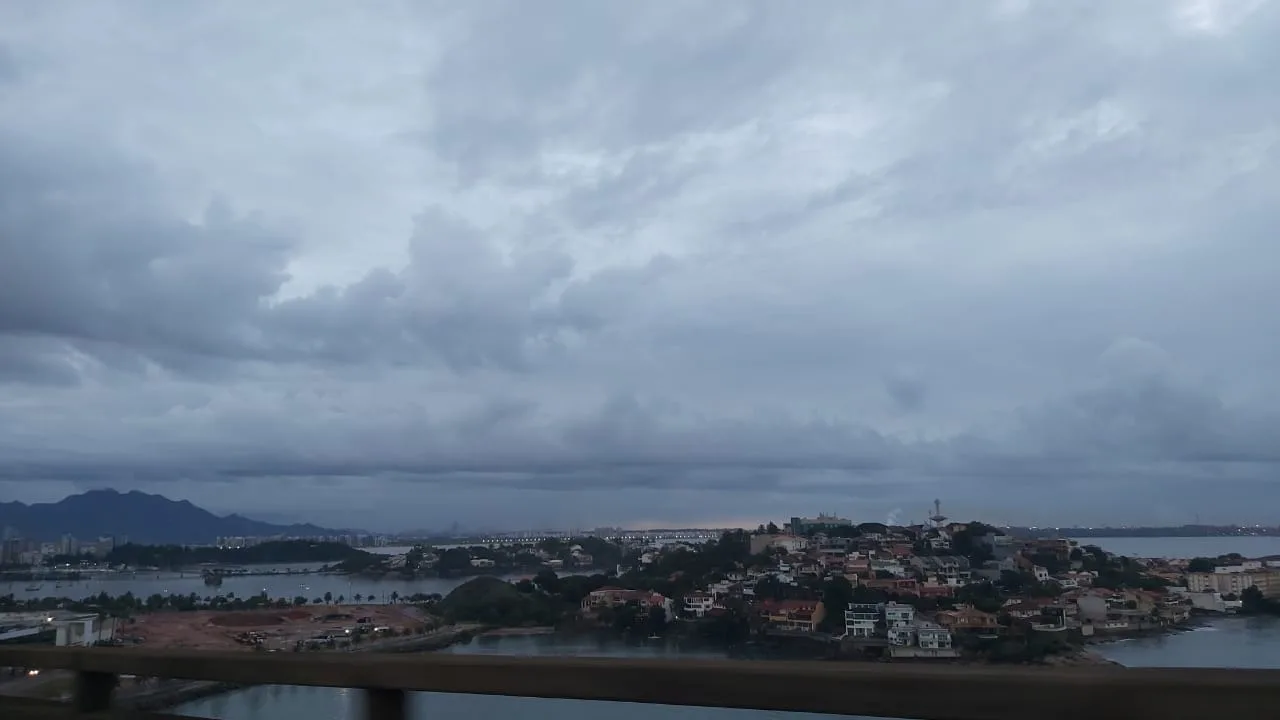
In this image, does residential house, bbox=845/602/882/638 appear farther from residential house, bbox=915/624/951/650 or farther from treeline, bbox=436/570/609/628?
treeline, bbox=436/570/609/628

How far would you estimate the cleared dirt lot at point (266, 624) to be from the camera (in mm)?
6777

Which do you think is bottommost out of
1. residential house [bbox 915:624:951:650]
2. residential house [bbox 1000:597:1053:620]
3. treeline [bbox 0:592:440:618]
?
treeline [bbox 0:592:440:618]

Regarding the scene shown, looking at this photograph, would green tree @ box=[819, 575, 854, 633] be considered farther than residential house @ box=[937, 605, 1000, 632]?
Yes

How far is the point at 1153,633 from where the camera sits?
6438 mm

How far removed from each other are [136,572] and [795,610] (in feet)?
31.7

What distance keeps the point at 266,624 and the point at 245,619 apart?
41cm

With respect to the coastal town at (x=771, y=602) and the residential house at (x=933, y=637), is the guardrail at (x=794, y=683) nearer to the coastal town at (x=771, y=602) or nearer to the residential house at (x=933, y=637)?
the coastal town at (x=771, y=602)

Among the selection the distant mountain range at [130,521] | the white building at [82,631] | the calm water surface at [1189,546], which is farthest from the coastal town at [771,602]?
the distant mountain range at [130,521]

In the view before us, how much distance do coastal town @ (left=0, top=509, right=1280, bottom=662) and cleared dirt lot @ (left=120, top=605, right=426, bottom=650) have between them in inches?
0.9

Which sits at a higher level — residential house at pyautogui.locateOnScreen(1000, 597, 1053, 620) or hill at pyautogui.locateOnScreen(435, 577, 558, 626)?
residential house at pyautogui.locateOnScreen(1000, 597, 1053, 620)

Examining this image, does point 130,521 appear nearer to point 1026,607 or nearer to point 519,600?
point 519,600

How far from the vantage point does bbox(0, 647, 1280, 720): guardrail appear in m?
2.77

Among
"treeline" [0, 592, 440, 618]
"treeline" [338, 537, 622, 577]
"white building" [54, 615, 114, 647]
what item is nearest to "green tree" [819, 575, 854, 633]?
"treeline" [338, 537, 622, 577]

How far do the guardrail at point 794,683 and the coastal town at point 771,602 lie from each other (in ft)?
5.64
